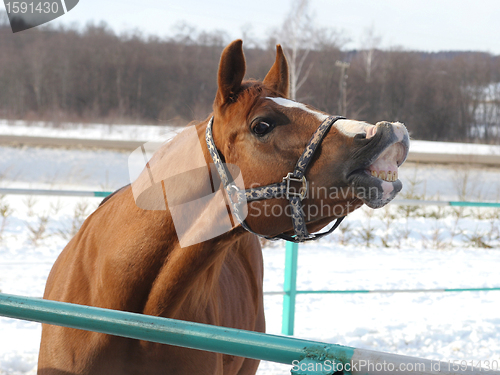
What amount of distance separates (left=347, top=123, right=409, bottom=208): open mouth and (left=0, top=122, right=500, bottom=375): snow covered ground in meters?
2.43

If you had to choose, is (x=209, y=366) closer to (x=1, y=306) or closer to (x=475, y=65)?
(x=1, y=306)

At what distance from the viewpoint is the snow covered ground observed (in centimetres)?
390

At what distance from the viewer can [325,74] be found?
21.6 meters

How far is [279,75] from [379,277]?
4635 millimetres

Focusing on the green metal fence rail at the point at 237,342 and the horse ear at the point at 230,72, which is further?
the horse ear at the point at 230,72

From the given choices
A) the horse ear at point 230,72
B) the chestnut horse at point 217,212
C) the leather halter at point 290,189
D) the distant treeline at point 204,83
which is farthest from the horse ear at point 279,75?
the distant treeline at point 204,83

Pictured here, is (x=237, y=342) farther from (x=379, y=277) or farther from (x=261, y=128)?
(x=379, y=277)

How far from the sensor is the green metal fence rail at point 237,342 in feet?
2.64

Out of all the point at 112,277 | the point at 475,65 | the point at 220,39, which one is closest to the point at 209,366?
the point at 112,277

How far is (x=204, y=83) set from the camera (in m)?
23.0

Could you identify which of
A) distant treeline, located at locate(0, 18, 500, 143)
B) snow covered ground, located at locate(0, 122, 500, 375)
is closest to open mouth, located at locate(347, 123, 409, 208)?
snow covered ground, located at locate(0, 122, 500, 375)

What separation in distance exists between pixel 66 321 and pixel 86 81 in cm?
2632

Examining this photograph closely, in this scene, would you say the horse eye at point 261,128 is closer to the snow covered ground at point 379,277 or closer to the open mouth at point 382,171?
the open mouth at point 382,171

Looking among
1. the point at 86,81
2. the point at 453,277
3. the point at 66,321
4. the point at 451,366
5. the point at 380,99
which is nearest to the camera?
the point at 451,366
